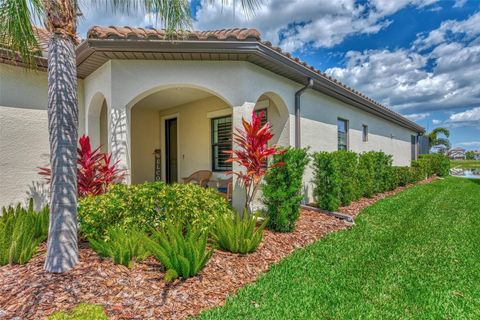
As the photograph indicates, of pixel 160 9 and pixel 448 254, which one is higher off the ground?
pixel 160 9

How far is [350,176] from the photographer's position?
26.6ft

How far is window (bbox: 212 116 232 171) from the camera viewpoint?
28.1ft

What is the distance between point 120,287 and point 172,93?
601 centimetres

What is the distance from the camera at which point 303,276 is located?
3.84 meters

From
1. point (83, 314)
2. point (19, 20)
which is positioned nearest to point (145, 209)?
point (83, 314)

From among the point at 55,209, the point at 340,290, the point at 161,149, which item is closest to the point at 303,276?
the point at 340,290

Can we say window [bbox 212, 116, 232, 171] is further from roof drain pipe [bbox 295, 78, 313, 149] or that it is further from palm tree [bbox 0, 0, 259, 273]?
palm tree [bbox 0, 0, 259, 273]

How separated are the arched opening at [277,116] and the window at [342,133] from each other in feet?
12.9

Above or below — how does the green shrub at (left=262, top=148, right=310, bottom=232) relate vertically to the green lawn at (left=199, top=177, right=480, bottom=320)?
above

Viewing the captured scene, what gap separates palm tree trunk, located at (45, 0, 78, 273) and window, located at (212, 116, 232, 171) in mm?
5226

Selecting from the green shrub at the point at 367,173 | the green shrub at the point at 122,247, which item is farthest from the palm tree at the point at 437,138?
the green shrub at the point at 122,247

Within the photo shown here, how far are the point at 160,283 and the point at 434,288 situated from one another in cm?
356

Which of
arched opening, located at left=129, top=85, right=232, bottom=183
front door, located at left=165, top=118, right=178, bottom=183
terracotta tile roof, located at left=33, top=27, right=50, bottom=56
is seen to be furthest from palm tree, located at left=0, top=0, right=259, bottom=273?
front door, located at left=165, top=118, right=178, bottom=183

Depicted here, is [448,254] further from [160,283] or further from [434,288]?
[160,283]
